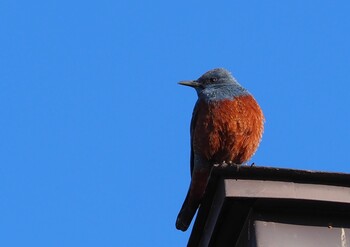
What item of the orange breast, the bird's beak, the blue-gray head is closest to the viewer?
the orange breast

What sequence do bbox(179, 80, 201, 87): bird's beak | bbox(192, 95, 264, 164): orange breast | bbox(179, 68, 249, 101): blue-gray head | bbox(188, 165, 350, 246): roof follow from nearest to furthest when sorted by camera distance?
bbox(188, 165, 350, 246): roof
bbox(192, 95, 264, 164): orange breast
bbox(179, 68, 249, 101): blue-gray head
bbox(179, 80, 201, 87): bird's beak

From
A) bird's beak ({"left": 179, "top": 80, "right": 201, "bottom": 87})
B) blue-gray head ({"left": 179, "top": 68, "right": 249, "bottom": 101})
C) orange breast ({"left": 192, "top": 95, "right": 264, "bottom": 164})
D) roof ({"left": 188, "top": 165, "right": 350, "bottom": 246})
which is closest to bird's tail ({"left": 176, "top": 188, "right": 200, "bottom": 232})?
orange breast ({"left": 192, "top": 95, "right": 264, "bottom": 164})

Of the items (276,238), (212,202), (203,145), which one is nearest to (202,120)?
(203,145)

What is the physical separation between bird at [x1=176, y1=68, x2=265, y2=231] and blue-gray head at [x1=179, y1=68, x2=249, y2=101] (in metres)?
0.02

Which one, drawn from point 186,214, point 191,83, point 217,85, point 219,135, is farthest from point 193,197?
point 191,83

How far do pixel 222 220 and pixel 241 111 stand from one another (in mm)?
3887

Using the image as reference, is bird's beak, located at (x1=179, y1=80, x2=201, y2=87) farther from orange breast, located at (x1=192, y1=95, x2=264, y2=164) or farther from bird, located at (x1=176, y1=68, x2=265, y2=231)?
orange breast, located at (x1=192, y1=95, x2=264, y2=164)

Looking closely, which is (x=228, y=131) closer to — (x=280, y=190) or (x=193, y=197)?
(x=193, y=197)

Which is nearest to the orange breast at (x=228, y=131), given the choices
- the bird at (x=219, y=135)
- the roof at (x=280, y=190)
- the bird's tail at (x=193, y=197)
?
the bird at (x=219, y=135)

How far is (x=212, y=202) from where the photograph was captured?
778 centimetres

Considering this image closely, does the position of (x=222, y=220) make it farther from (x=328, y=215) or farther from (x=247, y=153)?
(x=247, y=153)

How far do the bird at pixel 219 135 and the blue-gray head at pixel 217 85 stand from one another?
0.6 inches

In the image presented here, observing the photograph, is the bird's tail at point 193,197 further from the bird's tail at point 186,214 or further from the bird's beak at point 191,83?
the bird's beak at point 191,83

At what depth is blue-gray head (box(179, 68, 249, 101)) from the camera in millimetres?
11852
